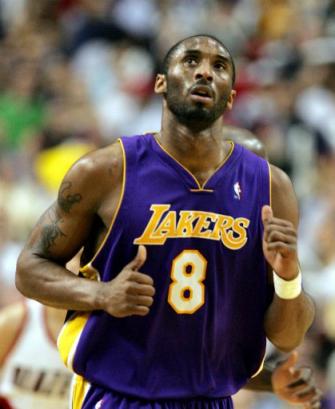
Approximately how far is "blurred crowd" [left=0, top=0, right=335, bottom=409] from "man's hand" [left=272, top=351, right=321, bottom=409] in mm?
3051

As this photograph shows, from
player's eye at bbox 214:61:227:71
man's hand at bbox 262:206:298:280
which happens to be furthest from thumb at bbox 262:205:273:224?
player's eye at bbox 214:61:227:71

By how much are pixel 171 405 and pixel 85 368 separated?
37 centimetres

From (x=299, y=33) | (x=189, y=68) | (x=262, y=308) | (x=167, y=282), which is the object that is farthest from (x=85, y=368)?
(x=299, y=33)

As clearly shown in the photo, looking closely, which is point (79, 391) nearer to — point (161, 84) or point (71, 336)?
point (71, 336)

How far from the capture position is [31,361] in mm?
5656

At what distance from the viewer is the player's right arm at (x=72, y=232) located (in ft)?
13.9

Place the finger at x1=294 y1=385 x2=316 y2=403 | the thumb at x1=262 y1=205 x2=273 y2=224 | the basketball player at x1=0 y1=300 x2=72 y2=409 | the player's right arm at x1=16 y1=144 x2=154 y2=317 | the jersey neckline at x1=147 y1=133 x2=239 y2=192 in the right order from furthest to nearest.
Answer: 1. the basketball player at x1=0 y1=300 x2=72 y2=409
2. the finger at x1=294 y1=385 x2=316 y2=403
3. the jersey neckline at x1=147 y1=133 x2=239 y2=192
4. the player's right arm at x1=16 y1=144 x2=154 y2=317
5. the thumb at x1=262 y1=205 x2=273 y2=224

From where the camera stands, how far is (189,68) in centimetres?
432

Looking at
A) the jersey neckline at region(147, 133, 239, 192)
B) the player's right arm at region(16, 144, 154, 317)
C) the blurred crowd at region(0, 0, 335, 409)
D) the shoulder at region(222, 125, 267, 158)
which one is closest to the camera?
the player's right arm at region(16, 144, 154, 317)

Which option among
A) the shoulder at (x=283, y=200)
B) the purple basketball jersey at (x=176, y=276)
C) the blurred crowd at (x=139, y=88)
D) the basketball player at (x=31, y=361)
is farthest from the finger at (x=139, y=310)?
the blurred crowd at (x=139, y=88)

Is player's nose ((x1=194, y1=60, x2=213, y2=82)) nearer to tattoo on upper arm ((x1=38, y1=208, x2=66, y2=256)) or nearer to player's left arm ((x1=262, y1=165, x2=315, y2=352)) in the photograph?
player's left arm ((x1=262, y1=165, x2=315, y2=352))

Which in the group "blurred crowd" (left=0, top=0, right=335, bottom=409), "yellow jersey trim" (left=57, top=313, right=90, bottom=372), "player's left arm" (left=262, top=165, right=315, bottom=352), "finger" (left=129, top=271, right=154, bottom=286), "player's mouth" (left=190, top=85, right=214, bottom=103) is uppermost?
"blurred crowd" (left=0, top=0, right=335, bottom=409)

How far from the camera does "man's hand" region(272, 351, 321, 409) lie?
4.77m

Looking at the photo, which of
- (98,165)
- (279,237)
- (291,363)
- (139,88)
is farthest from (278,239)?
(139,88)
